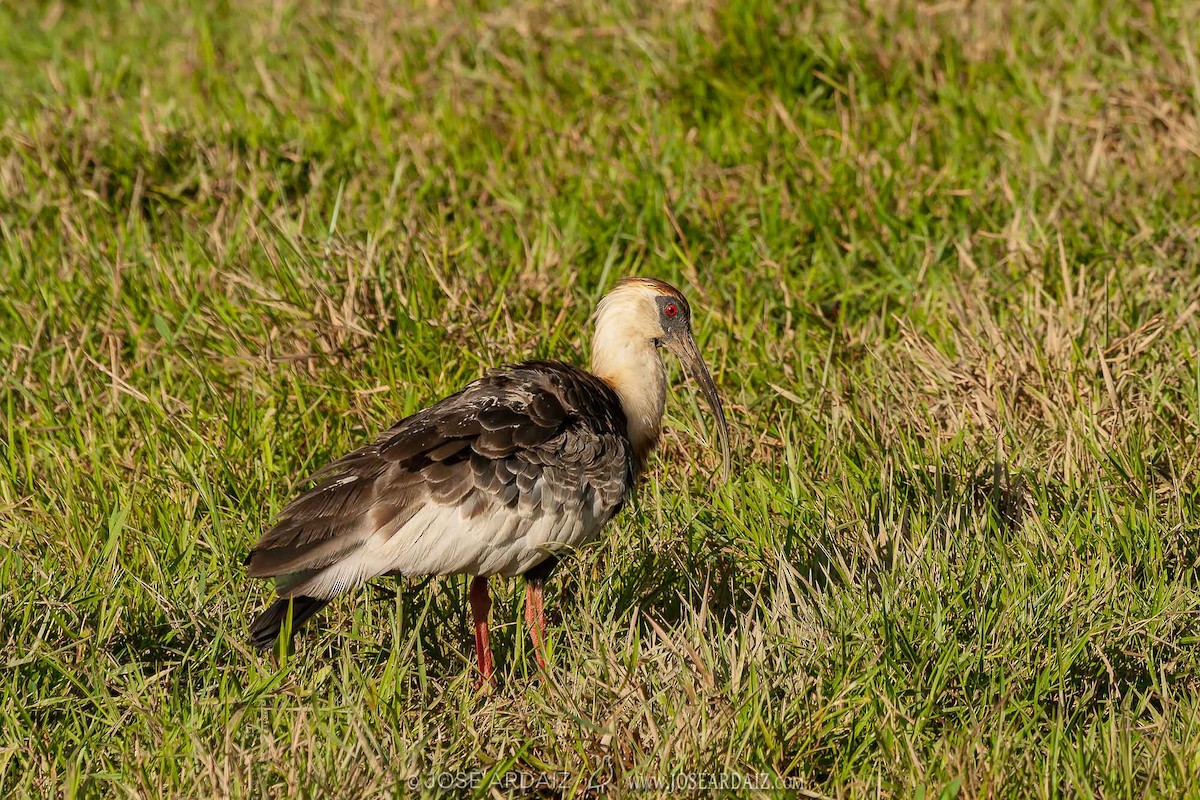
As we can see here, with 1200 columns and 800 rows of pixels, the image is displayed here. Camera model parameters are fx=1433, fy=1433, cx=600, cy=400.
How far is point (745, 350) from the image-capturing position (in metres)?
5.66

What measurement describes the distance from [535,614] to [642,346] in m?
1.09

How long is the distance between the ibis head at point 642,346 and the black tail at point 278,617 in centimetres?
132

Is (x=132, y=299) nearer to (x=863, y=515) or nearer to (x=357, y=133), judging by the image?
(x=357, y=133)

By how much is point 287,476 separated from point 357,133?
2.64 m

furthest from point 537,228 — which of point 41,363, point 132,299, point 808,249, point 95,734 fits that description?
point 95,734

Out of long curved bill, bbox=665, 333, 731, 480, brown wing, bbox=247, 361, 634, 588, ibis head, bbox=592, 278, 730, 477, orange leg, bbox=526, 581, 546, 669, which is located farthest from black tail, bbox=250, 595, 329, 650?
long curved bill, bbox=665, 333, 731, 480

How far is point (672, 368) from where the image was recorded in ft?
19.0

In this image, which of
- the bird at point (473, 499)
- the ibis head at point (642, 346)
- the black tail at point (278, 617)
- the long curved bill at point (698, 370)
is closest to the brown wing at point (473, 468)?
the bird at point (473, 499)

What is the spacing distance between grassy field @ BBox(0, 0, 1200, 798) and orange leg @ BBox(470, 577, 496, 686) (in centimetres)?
10

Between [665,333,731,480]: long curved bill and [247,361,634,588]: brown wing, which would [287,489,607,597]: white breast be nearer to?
[247,361,634,588]: brown wing

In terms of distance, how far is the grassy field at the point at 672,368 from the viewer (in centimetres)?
362

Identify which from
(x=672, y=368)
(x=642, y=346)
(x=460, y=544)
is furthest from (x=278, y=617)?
(x=672, y=368)

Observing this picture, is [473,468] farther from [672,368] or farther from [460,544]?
[672,368]

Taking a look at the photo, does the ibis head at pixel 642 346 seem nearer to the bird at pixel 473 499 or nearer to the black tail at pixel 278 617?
the bird at pixel 473 499
